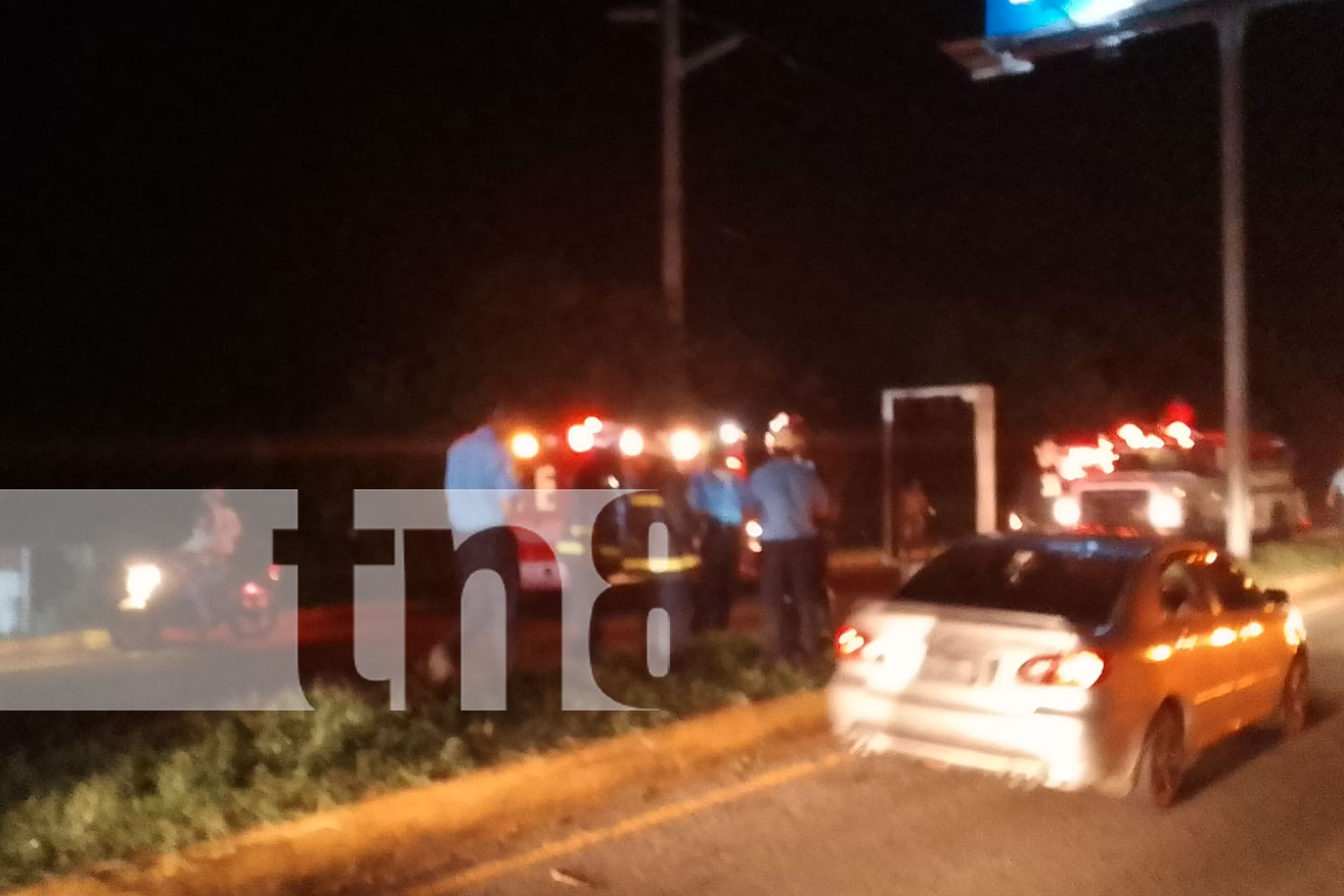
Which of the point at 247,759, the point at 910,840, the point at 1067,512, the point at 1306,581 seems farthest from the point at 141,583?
the point at 1306,581

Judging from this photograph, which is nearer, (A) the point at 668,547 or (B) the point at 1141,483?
(A) the point at 668,547

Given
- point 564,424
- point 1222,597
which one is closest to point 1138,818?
point 1222,597

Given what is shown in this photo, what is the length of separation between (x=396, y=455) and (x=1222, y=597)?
41.2ft

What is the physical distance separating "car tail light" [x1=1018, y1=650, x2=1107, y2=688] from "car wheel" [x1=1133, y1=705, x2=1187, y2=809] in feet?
1.92

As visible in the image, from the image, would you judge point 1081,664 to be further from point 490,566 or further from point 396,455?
point 396,455

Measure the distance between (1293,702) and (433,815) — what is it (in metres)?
5.84

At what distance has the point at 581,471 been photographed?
1393 cm

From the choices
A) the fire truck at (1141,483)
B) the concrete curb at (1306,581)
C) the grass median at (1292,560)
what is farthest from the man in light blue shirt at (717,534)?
the grass median at (1292,560)

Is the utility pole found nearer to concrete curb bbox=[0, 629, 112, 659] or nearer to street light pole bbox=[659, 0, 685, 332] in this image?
street light pole bbox=[659, 0, 685, 332]

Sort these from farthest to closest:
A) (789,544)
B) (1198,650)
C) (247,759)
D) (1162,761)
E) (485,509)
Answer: (789,544), (485,509), (1198,650), (1162,761), (247,759)

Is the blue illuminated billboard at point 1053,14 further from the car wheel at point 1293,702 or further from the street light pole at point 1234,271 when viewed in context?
the car wheel at point 1293,702

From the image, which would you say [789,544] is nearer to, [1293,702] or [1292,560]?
[1293,702]

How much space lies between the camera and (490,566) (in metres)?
8.84

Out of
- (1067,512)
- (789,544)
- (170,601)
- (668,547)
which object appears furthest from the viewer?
(1067,512)
